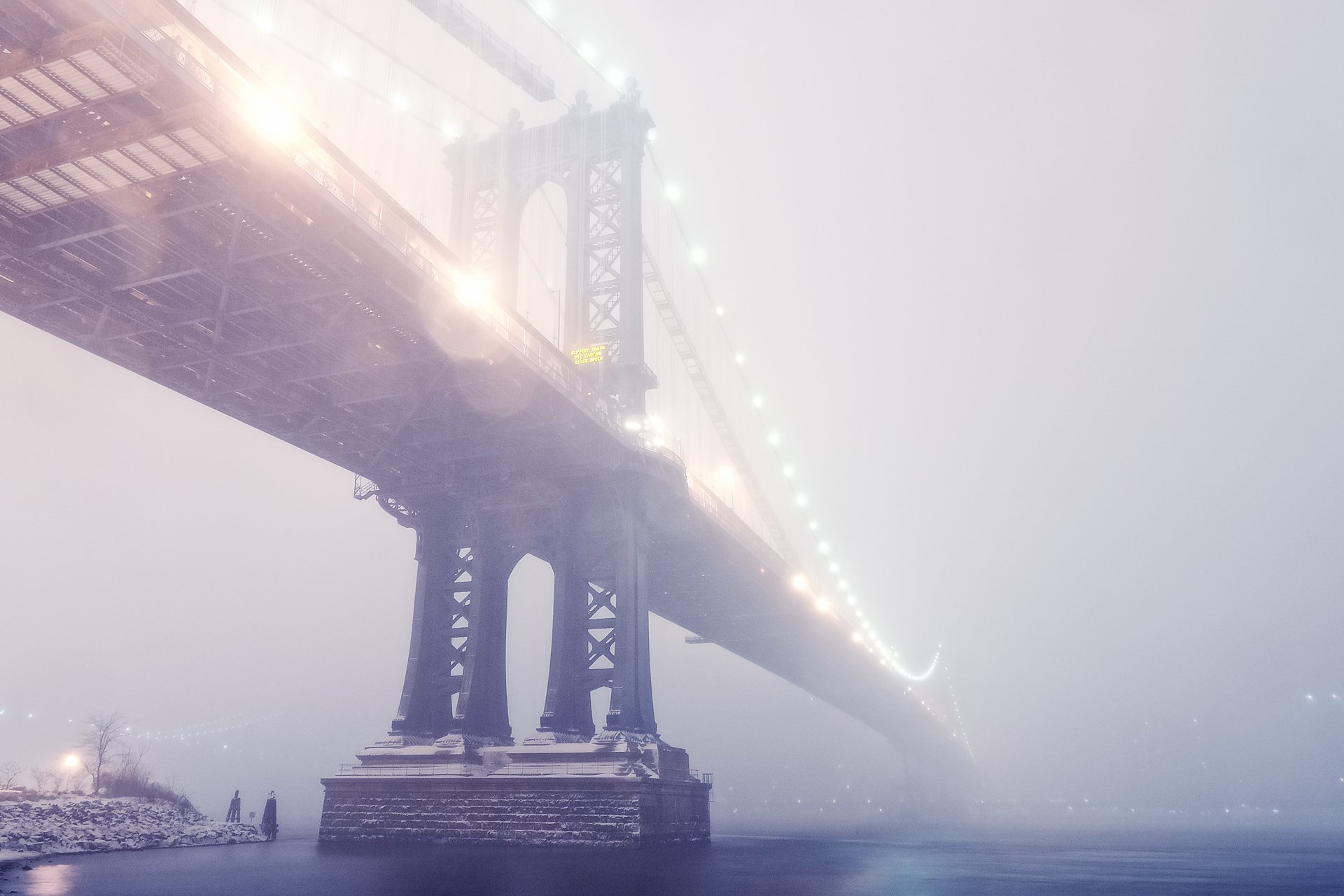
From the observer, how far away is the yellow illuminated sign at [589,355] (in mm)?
37312

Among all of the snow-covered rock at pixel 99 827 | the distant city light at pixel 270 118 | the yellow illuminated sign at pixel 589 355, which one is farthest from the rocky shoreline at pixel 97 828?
the yellow illuminated sign at pixel 589 355

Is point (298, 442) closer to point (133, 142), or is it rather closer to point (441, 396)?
point (441, 396)


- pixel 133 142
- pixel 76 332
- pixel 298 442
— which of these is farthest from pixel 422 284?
pixel 298 442

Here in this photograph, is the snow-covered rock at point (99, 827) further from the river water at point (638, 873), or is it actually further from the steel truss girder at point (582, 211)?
the steel truss girder at point (582, 211)

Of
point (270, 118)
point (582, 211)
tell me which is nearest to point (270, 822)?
point (270, 118)

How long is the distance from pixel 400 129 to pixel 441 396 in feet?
79.4

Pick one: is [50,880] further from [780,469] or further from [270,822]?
[780,469]

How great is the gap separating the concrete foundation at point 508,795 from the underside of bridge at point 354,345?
0.21 metres

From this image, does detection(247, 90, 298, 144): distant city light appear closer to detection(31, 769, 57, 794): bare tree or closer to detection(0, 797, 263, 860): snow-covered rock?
detection(0, 797, 263, 860): snow-covered rock

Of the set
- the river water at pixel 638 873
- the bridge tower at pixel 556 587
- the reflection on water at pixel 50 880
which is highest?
the bridge tower at pixel 556 587

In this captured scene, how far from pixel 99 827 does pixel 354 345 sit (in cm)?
1609

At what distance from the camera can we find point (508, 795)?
28391mm

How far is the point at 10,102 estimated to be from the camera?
1590 centimetres

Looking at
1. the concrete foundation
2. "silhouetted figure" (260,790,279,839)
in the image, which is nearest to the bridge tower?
the concrete foundation
